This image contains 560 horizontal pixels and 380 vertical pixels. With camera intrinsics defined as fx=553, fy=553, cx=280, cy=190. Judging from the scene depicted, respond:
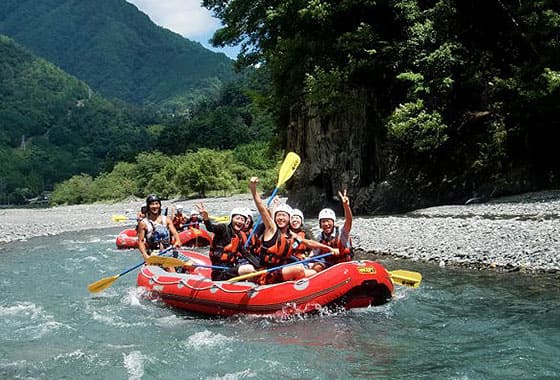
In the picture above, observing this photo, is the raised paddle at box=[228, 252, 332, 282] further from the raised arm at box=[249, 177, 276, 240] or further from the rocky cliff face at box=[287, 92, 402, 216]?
the rocky cliff face at box=[287, 92, 402, 216]

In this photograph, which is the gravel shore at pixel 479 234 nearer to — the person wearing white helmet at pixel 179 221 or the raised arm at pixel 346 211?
the raised arm at pixel 346 211

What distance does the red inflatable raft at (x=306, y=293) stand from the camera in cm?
743

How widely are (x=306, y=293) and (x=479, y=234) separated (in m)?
6.13

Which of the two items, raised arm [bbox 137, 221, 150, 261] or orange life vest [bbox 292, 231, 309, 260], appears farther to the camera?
raised arm [bbox 137, 221, 150, 261]

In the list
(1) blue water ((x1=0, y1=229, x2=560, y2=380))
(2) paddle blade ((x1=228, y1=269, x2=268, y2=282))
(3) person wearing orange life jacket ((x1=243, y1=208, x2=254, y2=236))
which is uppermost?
(3) person wearing orange life jacket ((x1=243, y1=208, x2=254, y2=236))

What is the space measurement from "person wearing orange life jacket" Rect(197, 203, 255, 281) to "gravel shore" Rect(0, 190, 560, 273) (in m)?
4.38

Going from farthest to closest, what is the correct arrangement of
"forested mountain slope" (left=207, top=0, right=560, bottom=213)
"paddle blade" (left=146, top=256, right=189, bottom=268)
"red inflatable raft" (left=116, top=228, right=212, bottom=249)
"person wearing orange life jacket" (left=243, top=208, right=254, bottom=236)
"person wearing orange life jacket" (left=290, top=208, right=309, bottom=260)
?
"forested mountain slope" (left=207, top=0, right=560, bottom=213) < "red inflatable raft" (left=116, top=228, right=212, bottom=249) < "paddle blade" (left=146, top=256, right=189, bottom=268) < "person wearing orange life jacket" (left=243, top=208, right=254, bottom=236) < "person wearing orange life jacket" (left=290, top=208, right=309, bottom=260)

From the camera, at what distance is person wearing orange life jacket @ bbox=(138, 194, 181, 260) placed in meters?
10.1

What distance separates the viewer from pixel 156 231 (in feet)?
33.9

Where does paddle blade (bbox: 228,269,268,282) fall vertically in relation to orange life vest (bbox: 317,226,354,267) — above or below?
below

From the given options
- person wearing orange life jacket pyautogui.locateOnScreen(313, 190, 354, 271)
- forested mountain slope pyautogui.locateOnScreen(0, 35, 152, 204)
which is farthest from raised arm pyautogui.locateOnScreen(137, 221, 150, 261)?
forested mountain slope pyautogui.locateOnScreen(0, 35, 152, 204)

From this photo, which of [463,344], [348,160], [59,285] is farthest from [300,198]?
[463,344]

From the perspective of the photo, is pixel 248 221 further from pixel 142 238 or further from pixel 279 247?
pixel 142 238

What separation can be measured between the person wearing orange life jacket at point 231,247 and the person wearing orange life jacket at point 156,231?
1574 millimetres
